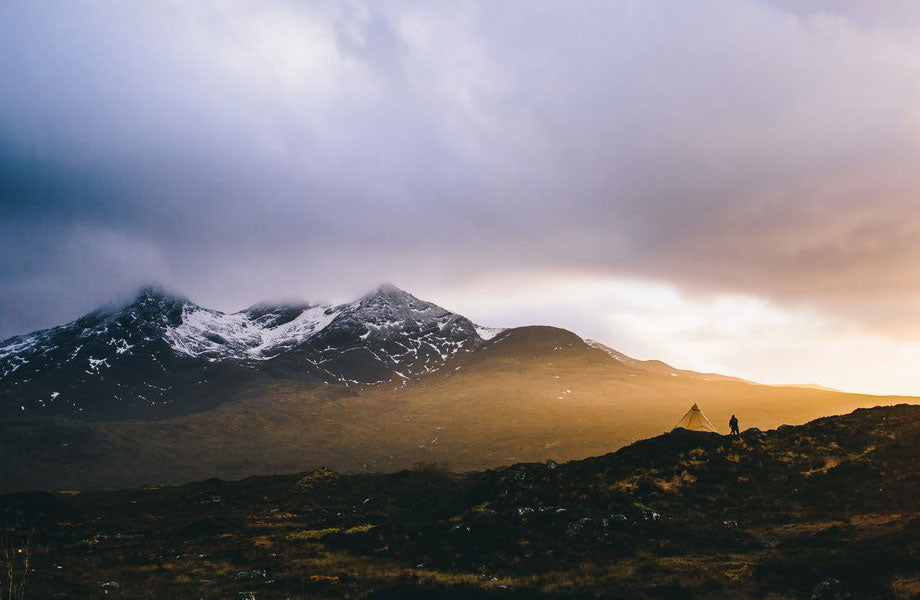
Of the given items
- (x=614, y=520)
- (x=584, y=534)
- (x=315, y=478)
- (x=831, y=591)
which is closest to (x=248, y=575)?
(x=584, y=534)

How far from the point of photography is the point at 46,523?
61094mm

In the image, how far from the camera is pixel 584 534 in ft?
131

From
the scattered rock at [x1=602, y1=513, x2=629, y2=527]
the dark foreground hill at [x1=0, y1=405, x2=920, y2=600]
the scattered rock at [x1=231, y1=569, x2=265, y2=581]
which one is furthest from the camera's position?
the scattered rock at [x1=602, y1=513, x2=629, y2=527]

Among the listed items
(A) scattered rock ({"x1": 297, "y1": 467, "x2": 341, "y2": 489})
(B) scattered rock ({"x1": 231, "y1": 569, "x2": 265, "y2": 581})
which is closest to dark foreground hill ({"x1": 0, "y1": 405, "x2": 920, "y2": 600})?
(B) scattered rock ({"x1": 231, "y1": 569, "x2": 265, "y2": 581})

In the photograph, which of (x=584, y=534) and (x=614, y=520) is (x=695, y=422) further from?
(x=584, y=534)

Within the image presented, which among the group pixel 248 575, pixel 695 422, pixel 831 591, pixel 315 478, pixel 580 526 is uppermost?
pixel 695 422

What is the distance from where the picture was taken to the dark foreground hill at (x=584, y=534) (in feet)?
98.3

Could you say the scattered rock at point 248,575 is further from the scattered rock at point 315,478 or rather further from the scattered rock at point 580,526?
the scattered rock at point 315,478

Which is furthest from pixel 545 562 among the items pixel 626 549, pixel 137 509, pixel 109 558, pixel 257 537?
pixel 137 509

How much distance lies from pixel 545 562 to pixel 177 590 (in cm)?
2288

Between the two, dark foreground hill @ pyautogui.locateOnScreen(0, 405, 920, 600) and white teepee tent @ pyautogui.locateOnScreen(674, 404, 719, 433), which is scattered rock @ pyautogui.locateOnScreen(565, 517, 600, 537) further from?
white teepee tent @ pyautogui.locateOnScreen(674, 404, 719, 433)

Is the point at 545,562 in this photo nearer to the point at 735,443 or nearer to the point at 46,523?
the point at 735,443

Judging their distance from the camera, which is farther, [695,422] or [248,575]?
[695,422]

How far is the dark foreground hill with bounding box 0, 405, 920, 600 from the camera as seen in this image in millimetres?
29969
